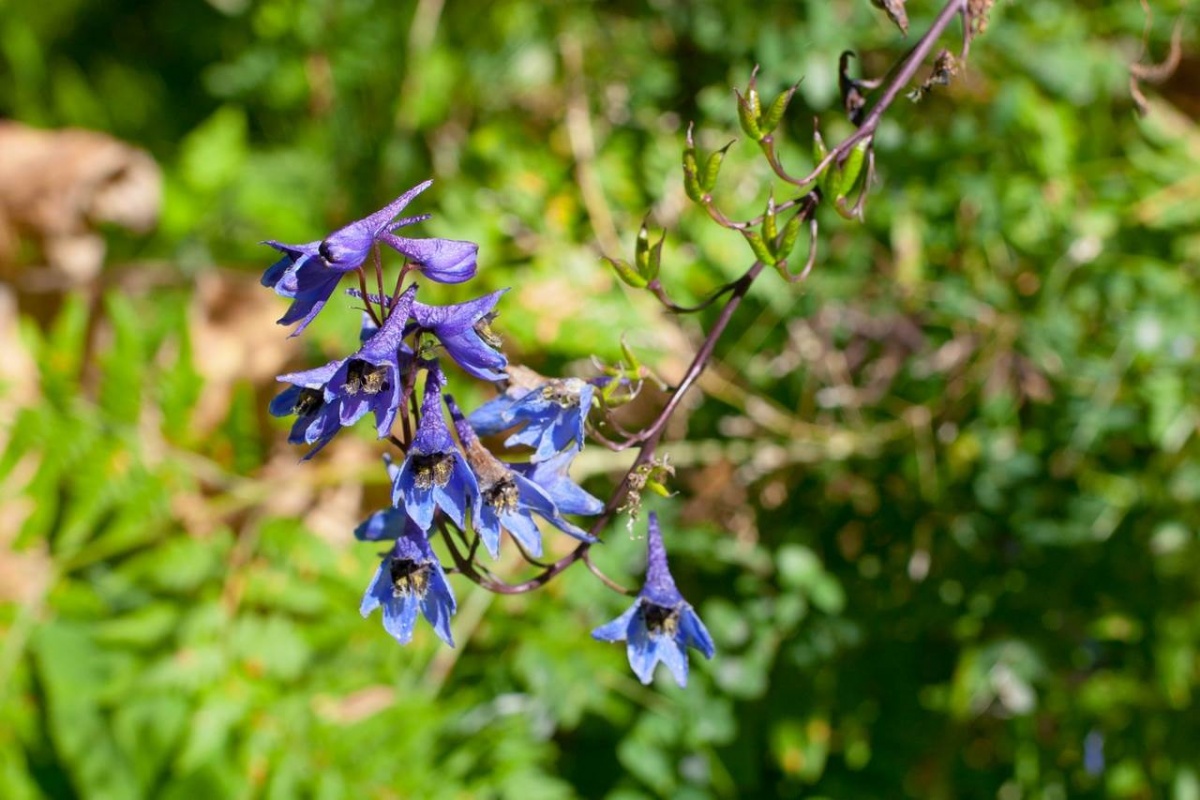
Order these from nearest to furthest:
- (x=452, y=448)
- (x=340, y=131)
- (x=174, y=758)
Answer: (x=452, y=448) < (x=174, y=758) < (x=340, y=131)

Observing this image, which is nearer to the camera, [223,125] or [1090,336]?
[1090,336]

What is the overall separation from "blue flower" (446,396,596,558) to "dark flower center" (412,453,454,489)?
5 cm

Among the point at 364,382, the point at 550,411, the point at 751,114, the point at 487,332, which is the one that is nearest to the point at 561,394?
the point at 550,411

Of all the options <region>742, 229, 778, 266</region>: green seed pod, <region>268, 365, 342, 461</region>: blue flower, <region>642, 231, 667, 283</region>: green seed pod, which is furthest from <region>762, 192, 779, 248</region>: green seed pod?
<region>268, 365, 342, 461</region>: blue flower

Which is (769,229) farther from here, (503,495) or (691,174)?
(503,495)

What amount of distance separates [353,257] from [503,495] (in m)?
0.31

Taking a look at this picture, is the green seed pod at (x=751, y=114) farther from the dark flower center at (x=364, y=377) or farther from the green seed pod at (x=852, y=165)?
the dark flower center at (x=364, y=377)

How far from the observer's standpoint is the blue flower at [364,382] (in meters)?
1.13

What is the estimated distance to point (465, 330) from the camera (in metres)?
1.18

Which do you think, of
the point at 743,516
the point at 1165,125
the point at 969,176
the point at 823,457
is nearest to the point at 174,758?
the point at 743,516

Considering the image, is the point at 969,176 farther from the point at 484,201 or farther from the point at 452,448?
the point at 452,448

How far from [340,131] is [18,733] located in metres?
1.78

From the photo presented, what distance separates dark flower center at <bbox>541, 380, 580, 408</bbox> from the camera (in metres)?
1.30

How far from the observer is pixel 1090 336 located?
8.96 feet
